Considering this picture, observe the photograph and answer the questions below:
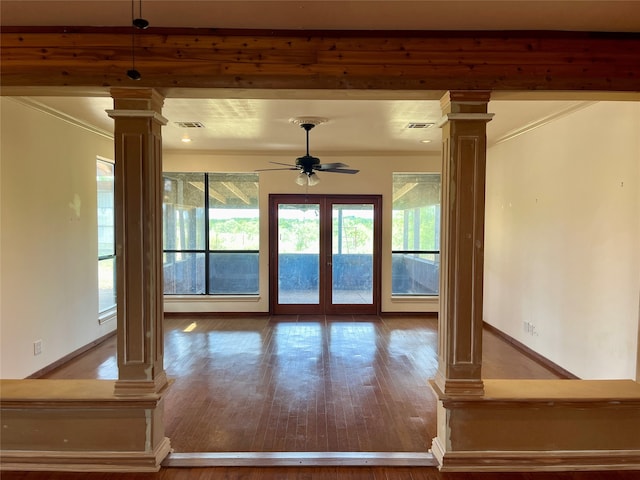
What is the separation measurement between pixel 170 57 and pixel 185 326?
4659 millimetres

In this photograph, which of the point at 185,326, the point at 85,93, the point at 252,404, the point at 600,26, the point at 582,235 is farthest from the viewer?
the point at 185,326

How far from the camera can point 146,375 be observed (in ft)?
7.79

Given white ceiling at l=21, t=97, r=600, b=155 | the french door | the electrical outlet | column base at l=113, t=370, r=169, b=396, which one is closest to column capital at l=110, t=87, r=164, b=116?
white ceiling at l=21, t=97, r=600, b=155

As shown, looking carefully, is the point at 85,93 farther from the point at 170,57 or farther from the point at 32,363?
the point at 32,363

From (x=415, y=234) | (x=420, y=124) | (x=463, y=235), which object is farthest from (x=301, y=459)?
(x=415, y=234)

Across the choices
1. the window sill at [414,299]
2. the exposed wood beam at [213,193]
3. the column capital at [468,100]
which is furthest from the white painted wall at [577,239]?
the exposed wood beam at [213,193]

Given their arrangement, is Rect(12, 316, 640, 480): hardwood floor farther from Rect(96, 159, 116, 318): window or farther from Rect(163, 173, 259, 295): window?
Rect(163, 173, 259, 295): window

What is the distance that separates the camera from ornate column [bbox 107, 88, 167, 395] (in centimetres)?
233

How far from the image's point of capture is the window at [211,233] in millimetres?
6633

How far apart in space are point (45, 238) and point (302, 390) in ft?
10.5

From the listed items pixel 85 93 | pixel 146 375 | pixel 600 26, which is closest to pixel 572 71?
pixel 600 26

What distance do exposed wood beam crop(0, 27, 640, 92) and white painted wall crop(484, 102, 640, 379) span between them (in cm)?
118

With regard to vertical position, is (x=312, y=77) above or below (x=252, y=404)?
above

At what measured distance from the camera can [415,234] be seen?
6.77 metres
